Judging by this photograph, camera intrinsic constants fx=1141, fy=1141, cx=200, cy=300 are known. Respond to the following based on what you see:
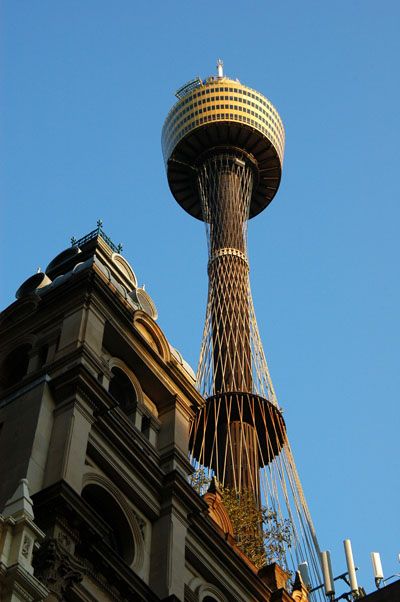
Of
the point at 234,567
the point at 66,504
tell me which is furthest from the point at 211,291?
the point at 66,504

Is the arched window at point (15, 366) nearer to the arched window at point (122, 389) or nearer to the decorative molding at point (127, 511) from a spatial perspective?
the arched window at point (122, 389)

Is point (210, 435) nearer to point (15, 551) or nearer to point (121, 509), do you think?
point (121, 509)

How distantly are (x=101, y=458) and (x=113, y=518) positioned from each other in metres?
1.85

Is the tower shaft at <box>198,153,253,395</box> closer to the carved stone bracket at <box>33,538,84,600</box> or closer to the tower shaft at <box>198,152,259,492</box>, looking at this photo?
the tower shaft at <box>198,152,259,492</box>

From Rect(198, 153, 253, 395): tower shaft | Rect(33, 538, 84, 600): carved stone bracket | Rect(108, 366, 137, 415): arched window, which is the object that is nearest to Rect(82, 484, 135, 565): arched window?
Rect(33, 538, 84, 600): carved stone bracket

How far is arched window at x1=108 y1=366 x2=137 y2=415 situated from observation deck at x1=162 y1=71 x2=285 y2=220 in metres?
100

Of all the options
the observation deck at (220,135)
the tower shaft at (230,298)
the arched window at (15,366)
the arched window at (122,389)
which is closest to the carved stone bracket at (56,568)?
the arched window at (122,389)

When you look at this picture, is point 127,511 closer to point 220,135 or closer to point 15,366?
point 15,366

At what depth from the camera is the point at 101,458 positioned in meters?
34.8

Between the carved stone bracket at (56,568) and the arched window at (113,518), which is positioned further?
the arched window at (113,518)

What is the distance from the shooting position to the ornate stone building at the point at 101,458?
3006 cm

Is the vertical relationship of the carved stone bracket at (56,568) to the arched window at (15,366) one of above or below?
below

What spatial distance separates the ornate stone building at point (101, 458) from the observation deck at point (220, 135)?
96.4 metres

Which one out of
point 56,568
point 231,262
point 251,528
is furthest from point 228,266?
point 56,568
